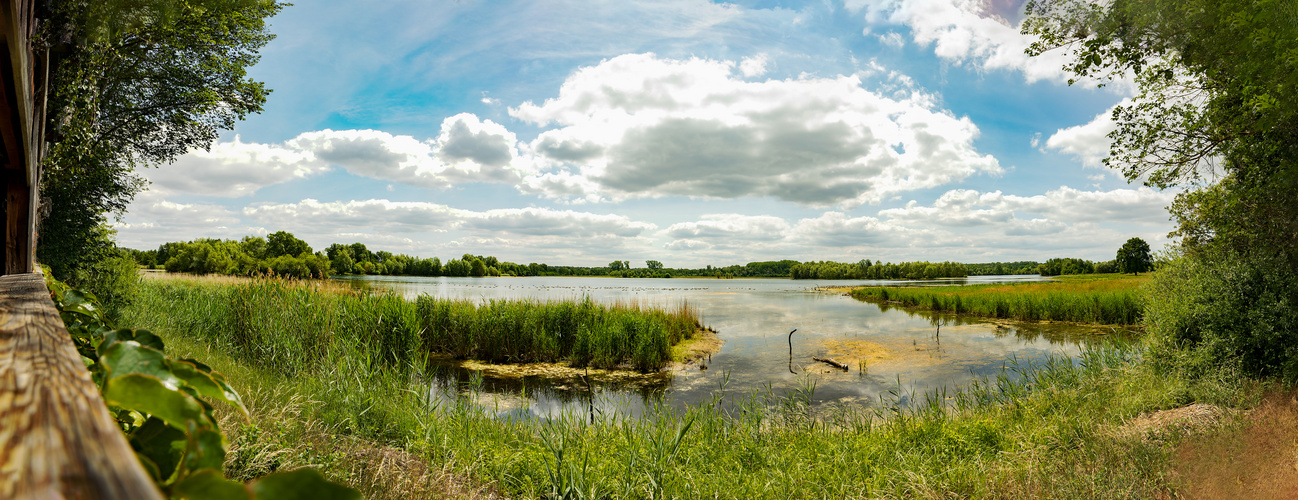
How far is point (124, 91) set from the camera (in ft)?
46.7

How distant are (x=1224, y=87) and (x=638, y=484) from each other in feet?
35.6

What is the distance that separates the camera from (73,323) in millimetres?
1912

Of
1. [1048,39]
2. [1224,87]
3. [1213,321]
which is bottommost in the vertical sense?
[1213,321]

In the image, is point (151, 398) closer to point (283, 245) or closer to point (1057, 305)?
point (1057, 305)

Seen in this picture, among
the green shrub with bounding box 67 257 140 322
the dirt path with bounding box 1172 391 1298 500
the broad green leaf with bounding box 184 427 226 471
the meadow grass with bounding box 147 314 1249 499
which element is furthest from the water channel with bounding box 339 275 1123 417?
the green shrub with bounding box 67 257 140 322

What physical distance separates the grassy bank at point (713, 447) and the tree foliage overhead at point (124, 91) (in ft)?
20.1

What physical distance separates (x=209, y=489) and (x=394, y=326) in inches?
475

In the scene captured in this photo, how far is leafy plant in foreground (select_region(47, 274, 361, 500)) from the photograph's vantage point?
0.41 m

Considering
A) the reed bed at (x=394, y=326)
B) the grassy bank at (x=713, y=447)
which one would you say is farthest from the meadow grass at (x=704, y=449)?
the reed bed at (x=394, y=326)

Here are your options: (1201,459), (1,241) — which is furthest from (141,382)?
(1201,459)

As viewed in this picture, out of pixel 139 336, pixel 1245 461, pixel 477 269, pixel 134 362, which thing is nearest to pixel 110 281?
pixel 139 336

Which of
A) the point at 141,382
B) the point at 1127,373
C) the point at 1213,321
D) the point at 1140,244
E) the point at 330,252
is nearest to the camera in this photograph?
the point at 141,382

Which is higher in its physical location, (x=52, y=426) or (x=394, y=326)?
(x=52, y=426)

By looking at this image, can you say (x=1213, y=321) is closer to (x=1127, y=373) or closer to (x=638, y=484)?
(x=1127, y=373)
